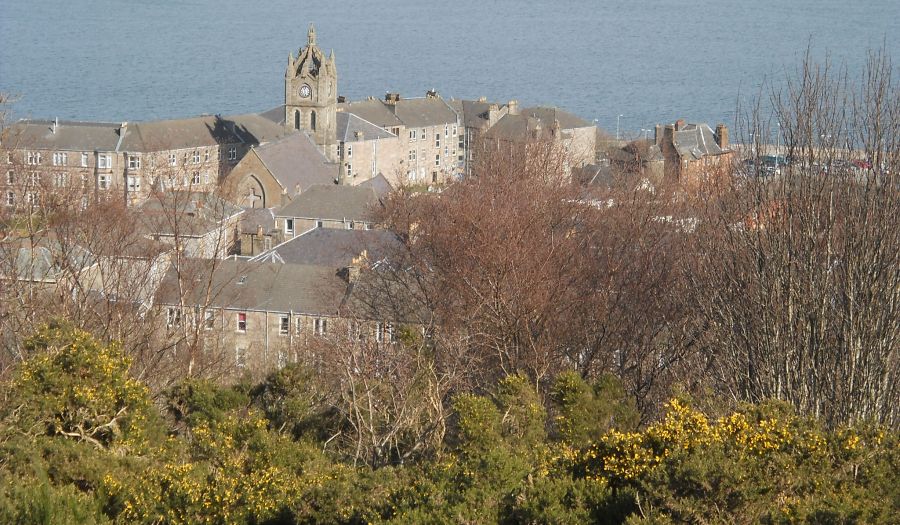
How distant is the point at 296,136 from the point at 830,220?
53.8 meters

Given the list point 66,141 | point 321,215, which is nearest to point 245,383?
point 321,215

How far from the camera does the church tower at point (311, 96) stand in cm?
7538

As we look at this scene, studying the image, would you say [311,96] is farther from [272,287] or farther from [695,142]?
[272,287]

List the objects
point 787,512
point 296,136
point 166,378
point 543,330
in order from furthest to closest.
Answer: point 296,136 < point 543,330 < point 166,378 < point 787,512

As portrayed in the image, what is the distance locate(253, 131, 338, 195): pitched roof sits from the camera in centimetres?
6391

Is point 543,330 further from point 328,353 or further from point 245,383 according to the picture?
point 245,383

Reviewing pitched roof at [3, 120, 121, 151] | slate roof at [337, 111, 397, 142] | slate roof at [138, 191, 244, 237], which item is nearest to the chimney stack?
slate roof at [337, 111, 397, 142]

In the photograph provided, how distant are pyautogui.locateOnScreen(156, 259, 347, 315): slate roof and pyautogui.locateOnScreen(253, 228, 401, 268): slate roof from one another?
187 centimetres

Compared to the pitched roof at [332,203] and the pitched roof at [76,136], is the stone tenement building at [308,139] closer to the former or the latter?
the pitched roof at [76,136]

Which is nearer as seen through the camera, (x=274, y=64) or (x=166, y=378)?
(x=166, y=378)

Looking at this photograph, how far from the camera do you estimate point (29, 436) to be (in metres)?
13.8

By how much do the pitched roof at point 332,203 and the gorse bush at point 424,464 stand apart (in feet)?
125

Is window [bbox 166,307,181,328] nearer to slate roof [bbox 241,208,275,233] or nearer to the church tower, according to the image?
slate roof [bbox 241,208,275,233]

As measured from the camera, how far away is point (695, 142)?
201ft
